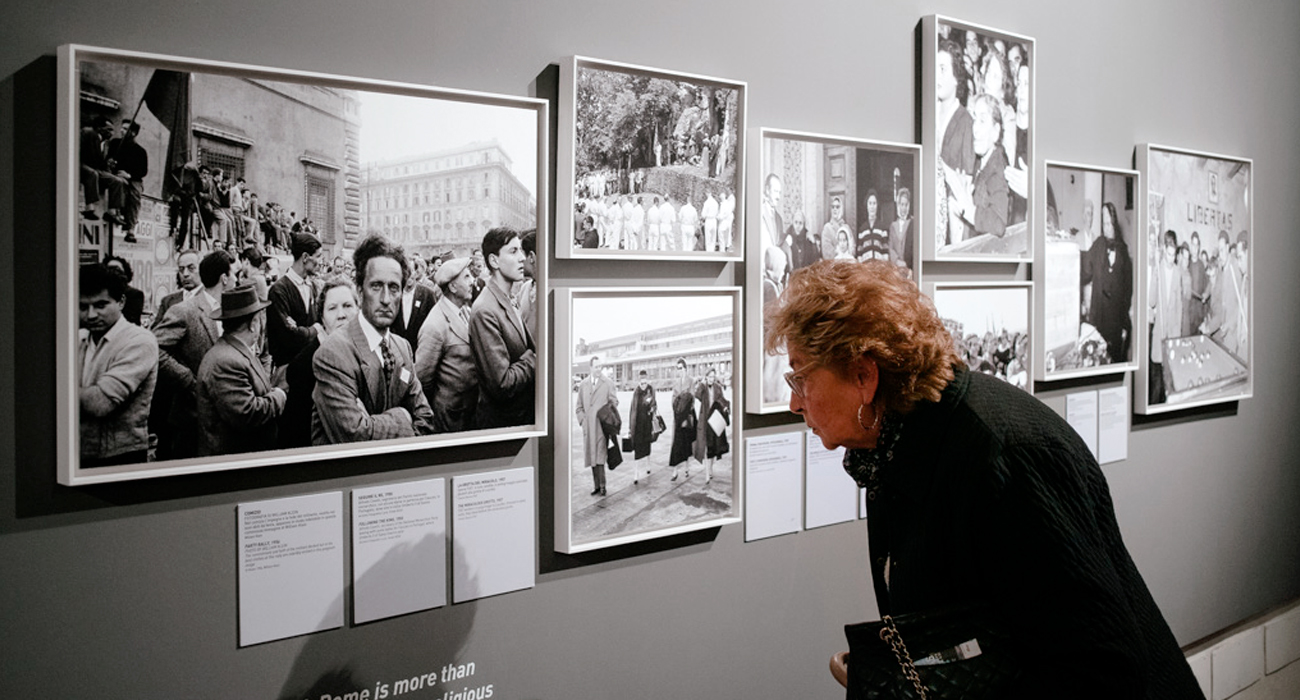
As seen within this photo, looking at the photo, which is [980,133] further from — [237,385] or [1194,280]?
[237,385]

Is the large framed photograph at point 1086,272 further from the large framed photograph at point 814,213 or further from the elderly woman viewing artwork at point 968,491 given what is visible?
the elderly woman viewing artwork at point 968,491

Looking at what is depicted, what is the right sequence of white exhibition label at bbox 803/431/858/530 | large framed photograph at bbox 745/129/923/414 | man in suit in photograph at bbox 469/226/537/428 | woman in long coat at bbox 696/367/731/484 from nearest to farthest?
man in suit in photograph at bbox 469/226/537/428, woman in long coat at bbox 696/367/731/484, large framed photograph at bbox 745/129/923/414, white exhibition label at bbox 803/431/858/530

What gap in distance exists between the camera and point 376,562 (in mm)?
2539

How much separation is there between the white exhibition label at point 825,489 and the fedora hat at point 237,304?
6.19 ft

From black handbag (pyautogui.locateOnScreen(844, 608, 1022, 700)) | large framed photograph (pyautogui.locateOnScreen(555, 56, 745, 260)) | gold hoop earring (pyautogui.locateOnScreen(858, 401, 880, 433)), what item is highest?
large framed photograph (pyautogui.locateOnScreen(555, 56, 745, 260))

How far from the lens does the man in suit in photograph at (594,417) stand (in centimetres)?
290

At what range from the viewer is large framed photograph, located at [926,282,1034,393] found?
394 cm

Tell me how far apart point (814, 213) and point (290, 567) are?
1.93m

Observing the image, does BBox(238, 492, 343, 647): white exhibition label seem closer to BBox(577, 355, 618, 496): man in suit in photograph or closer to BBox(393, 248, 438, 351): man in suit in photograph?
BBox(393, 248, 438, 351): man in suit in photograph

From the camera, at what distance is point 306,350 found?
7.86 feet

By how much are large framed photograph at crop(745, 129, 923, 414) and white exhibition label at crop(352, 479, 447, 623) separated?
1113mm

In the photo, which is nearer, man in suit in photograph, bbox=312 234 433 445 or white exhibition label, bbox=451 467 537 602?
man in suit in photograph, bbox=312 234 433 445

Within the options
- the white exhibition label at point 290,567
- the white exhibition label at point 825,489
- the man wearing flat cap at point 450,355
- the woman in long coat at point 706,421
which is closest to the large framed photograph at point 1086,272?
the white exhibition label at point 825,489

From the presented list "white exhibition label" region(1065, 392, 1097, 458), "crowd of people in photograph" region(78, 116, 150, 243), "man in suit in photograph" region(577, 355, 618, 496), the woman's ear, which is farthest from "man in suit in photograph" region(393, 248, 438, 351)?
"white exhibition label" region(1065, 392, 1097, 458)
